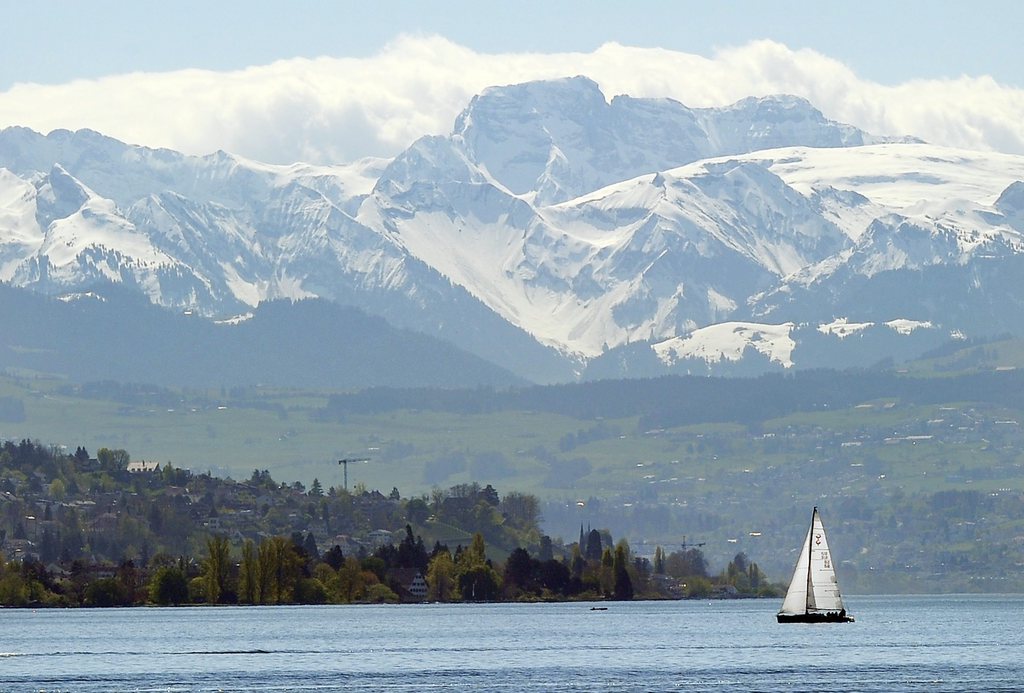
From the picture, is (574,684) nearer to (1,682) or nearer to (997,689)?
(997,689)

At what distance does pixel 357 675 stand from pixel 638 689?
2810cm

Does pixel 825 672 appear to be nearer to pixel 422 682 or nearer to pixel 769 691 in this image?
pixel 769 691

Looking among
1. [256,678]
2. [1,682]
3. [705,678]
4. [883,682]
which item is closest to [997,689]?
[883,682]

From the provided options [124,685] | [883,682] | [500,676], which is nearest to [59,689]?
[124,685]

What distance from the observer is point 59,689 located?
7328 inches

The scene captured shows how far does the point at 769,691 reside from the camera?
17975 cm

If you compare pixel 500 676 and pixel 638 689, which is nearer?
pixel 638 689

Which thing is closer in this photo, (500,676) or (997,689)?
(997,689)

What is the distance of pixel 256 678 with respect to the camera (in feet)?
647

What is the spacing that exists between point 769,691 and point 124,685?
50.2m

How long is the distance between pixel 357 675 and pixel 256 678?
8284 millimetres

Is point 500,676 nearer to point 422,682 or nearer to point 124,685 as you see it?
point 422,682

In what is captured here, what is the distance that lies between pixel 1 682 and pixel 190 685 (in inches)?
623

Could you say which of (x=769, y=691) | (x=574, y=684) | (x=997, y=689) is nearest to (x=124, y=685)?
(x=574, y=684)
